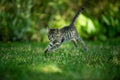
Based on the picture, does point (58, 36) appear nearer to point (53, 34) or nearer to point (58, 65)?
point (53, 34)

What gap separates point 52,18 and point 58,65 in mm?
6163

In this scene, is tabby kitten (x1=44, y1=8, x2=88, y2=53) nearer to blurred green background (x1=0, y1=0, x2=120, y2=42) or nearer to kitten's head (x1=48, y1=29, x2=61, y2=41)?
kitten's head (x1=48, y1=29, x2=61, y2=41)

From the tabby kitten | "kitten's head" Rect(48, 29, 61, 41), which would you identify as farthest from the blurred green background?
"kitten's head" Rect(48, 29, 61, 41)

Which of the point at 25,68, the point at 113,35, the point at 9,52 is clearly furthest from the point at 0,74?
the point at 113,35

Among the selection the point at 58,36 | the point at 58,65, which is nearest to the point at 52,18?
the point at 58,36

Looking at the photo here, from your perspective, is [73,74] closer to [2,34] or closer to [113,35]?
[2,34]

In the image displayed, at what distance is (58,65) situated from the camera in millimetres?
7594

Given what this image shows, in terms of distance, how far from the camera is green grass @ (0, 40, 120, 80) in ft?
21.8

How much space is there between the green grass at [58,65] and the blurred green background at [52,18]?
322cm

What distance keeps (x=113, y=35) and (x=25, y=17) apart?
3.74m

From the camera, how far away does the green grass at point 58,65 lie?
665cm

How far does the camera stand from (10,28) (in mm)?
12688

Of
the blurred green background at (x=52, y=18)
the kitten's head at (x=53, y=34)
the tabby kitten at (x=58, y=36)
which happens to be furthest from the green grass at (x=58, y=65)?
the blurred green background at (x=52, y=18)

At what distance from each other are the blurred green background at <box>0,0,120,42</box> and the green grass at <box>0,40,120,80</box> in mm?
3225
